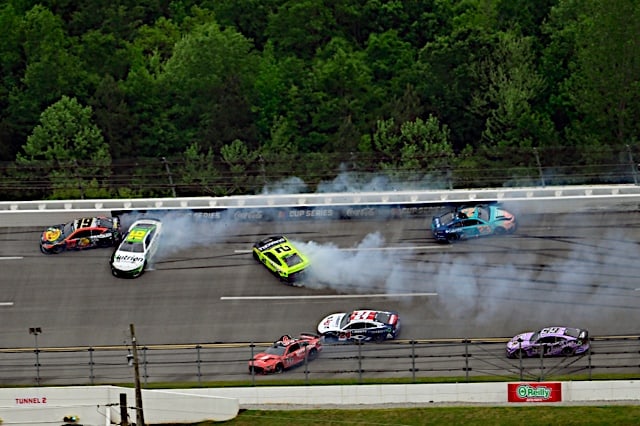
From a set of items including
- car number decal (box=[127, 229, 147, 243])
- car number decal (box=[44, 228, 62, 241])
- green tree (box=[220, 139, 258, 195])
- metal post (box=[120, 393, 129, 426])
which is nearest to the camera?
metal post (box=[120, 393, 129, 426])

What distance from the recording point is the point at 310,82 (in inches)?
4048

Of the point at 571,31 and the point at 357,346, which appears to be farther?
the point at 571,31

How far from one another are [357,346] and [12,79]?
5517 cm

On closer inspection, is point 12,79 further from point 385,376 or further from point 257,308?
point 385,376

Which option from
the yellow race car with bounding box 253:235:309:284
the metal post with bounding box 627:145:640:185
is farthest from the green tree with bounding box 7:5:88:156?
the metal post with bounding box 627:145:640:185

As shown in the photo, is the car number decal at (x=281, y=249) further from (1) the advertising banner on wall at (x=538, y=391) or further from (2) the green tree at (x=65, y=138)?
(2) the green tree at (x=65, y=138)

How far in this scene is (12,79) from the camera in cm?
10531

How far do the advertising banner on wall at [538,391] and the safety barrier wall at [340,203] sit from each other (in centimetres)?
1307

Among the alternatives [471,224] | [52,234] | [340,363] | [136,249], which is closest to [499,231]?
[471,224]

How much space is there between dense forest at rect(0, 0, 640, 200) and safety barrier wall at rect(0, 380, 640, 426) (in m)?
24.6

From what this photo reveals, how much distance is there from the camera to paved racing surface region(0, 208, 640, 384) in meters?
58.6

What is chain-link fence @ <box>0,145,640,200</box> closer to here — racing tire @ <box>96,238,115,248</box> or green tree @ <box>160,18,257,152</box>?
racing tire @ <box>96,238,115,248</box>

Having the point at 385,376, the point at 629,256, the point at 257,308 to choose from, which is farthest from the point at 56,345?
the point at 629,256

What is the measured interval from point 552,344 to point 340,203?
1380 cm
